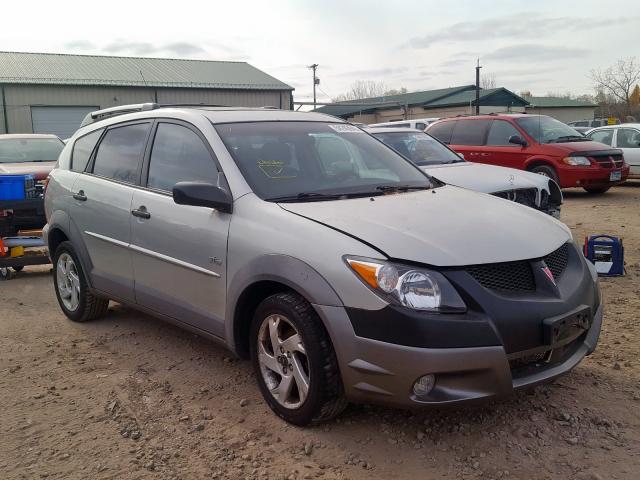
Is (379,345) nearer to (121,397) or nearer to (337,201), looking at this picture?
(337,201)

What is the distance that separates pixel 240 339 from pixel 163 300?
824 millimetres

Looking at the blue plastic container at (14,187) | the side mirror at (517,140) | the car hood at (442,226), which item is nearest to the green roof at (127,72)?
the side mirror at (517,140)

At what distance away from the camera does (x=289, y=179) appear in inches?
153

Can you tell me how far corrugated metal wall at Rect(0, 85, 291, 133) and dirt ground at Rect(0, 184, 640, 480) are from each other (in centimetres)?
3215

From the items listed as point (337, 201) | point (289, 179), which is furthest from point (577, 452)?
point (289, 179)

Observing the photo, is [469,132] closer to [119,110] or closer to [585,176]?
[585,176]

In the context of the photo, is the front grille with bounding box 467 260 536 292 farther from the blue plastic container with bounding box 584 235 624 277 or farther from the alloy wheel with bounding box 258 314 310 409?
the blue plastic container with bounding box 584 235 624 277

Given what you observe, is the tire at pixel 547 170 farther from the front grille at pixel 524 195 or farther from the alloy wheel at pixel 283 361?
the alloy wheel at pixel 283 361

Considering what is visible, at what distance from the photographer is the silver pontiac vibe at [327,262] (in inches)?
114

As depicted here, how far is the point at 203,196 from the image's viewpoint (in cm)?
359

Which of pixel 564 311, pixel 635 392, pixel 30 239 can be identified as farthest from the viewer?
pixel 30 239

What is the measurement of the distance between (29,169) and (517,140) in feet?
28.6

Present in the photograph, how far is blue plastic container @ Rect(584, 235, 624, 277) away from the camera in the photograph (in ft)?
20.7

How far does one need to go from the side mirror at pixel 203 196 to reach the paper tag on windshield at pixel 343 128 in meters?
1.30
